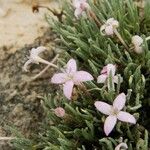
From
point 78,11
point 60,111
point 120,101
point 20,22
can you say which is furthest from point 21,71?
point 120,101

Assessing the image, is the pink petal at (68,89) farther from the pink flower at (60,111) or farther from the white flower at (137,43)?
the white flower at (137,43)

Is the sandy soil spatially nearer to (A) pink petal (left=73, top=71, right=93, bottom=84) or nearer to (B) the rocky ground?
(B) the rocky ground

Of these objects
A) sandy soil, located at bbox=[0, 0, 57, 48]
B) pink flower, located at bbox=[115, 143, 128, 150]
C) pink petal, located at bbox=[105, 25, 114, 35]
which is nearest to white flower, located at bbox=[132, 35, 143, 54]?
pink petal, located at bbox=[105, 25, 114, 35]

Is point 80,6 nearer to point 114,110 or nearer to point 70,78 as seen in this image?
point 70,78

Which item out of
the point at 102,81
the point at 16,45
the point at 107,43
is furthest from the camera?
the point at 16,45

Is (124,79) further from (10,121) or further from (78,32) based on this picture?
(10,121)

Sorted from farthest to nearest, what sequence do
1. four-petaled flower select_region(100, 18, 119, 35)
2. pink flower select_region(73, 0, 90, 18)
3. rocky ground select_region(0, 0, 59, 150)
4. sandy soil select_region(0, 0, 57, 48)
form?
1. sandy soil select_region(0, 0, 57, 48)
2. rocky ground select_region(0, 0, 59, 150)
3. pink flower select_region(73, 0, 90, 18)
4. four-petaled flower select_region(100, 18, 119, 35)

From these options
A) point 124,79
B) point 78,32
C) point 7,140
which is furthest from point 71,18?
point 7,140

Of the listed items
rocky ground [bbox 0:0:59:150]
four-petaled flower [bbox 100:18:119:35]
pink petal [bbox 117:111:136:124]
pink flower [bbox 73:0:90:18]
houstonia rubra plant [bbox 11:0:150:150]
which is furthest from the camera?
rocky ground [bbox 0:0:59:150]
